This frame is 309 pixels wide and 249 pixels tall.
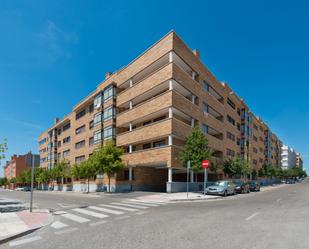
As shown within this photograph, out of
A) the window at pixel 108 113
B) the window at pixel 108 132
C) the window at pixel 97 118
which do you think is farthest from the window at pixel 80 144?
the window at pixel 108 113

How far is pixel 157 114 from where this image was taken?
3212cm

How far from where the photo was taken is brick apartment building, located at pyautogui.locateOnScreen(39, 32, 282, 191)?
30.1 m

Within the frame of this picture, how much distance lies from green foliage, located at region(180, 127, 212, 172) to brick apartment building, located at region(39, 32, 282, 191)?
1.70m

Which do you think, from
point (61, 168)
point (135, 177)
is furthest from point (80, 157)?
point (135, 177)

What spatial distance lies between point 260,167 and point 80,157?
51.4 meters

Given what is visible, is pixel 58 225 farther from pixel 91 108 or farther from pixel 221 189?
pixel 91 108

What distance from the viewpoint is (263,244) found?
6.39 m

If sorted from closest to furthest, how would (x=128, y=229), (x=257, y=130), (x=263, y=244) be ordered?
(x=263, y=244)
(x=128, y=229)
(x=257, y=130)

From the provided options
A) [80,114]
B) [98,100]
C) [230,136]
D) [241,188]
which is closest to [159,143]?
[241,188]

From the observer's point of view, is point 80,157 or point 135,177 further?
point 80,157

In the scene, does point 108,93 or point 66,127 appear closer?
point 108,93

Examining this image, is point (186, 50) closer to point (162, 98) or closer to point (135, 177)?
point (162, 98)

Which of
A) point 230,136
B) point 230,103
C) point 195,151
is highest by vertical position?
point 230,103

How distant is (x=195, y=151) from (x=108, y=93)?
19.3 meters
